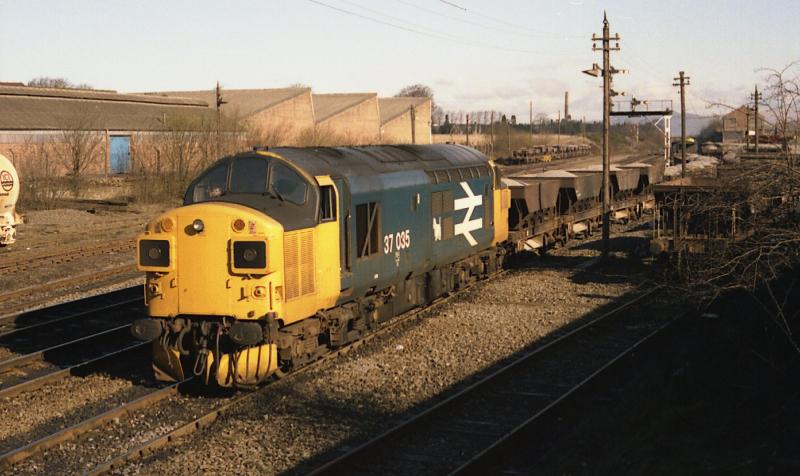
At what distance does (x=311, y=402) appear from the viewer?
12445 millimetres

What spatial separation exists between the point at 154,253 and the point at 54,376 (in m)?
2.87

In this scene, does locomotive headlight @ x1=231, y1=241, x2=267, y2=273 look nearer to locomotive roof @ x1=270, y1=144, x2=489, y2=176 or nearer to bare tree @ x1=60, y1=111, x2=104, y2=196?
locomotive roof @ x1=270, y1=144, x2=489, y2=176

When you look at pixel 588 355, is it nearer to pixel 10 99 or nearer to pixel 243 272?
pixel 243 272

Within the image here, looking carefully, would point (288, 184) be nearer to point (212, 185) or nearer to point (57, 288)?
point (212, 185)

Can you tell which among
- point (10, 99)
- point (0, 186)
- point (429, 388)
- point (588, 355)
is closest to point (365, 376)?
point (429, 388)

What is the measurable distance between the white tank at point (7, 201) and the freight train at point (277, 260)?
52.4 feet

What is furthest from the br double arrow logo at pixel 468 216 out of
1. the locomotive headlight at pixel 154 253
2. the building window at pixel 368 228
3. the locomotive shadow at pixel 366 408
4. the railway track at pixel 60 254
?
the railway track at pixel 60 254

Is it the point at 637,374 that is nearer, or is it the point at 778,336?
the point at 778,336

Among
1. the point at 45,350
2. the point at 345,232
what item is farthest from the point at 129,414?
the point at 345,232

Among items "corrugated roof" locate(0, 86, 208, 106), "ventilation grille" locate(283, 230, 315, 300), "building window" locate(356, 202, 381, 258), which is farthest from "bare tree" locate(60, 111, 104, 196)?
"ventilation grille" locate(283, 230, 315, 300)

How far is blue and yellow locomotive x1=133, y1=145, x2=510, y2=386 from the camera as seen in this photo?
1203 centimetres

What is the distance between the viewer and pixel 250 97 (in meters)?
88.8

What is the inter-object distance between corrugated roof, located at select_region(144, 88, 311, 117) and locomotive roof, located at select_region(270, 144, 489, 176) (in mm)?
58374

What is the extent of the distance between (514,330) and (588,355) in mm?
2188
